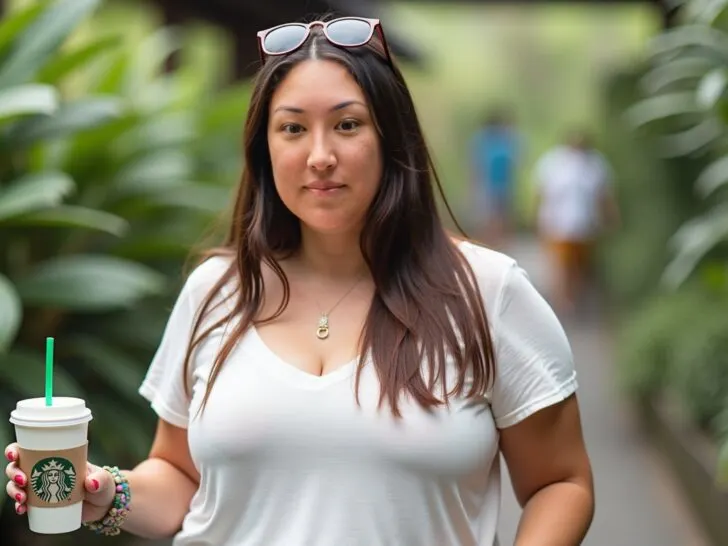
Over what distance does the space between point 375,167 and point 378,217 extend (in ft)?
0.33

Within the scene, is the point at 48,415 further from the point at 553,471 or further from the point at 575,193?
the point at 575,193

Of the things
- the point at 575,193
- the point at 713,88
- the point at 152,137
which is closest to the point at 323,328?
the point at 713,88

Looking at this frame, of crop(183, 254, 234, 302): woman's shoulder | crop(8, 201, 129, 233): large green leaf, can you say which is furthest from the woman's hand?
crop(8, 201, 129, 233): large green leaf

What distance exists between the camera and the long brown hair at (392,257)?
6.94 ft

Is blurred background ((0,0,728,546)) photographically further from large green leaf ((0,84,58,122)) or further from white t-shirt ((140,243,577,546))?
white t-shirt ((140,243,577,546))

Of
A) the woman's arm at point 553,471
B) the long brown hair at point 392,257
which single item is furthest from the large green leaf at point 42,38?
the woman's arm at point 553,471

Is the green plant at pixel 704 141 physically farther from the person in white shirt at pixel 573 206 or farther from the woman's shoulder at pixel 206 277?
the person in white shirt at pixel 573 206

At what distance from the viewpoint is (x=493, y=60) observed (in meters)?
Answer: 33.5

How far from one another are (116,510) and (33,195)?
178cm

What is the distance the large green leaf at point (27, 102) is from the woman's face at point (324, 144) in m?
1.56

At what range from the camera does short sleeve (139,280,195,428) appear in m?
2.33

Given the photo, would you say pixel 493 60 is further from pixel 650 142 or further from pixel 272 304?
pixel 272 304

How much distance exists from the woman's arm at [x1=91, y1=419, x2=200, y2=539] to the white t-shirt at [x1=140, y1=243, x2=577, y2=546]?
4.0 inches

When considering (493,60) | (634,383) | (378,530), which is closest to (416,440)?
(378,530)
